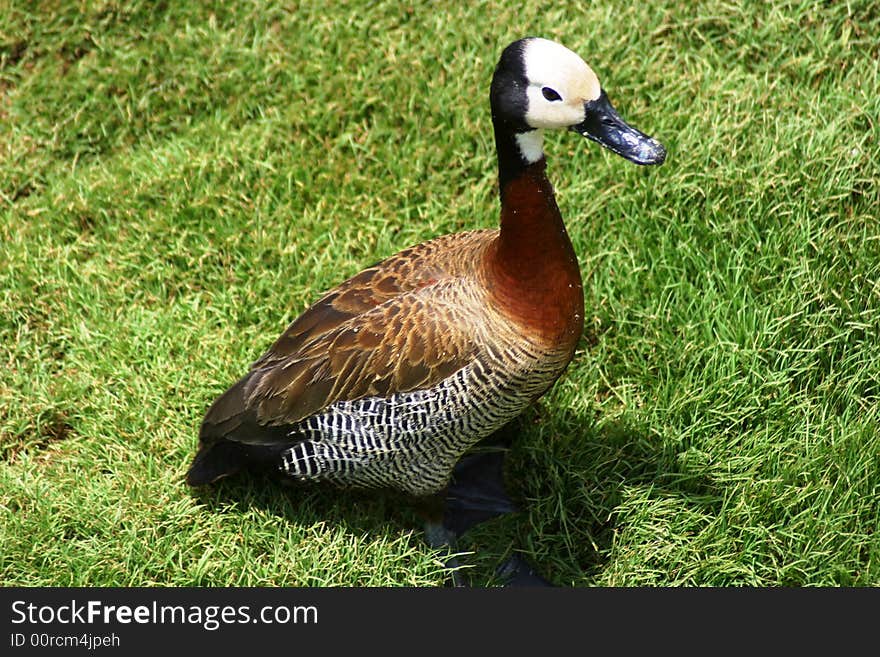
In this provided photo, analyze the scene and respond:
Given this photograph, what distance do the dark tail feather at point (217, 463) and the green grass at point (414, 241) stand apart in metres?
0.12

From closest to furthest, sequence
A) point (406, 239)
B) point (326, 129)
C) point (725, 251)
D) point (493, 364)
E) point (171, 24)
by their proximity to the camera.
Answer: point (493, 364) → point (725, 251) → point (406, 239) → point (326, 129) → point (171, 24)

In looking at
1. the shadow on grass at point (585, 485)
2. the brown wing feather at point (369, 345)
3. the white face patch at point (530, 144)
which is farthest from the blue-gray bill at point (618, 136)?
the shadow on grass at point (585, 485)

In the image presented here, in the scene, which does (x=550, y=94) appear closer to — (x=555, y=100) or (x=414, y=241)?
(x=555, y=100)

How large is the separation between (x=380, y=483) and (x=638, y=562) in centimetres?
89

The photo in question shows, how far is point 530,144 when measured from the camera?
3102mm

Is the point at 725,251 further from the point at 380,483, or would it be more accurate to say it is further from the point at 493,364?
the point at 380,483

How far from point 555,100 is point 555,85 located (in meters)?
0.05

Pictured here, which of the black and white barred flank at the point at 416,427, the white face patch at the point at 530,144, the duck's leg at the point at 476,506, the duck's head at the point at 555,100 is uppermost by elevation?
the duck's head at the point at 555,100

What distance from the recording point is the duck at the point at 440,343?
3023mm

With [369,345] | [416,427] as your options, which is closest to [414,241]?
[369,345]

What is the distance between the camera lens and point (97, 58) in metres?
4.92

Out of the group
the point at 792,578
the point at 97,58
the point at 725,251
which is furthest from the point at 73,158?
the point at 792,578

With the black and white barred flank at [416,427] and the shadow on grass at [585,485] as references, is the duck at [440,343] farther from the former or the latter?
the shadow on grass at [585,485]

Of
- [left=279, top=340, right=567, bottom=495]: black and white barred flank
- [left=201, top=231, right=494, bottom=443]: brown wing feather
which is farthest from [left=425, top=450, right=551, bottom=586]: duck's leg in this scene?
[left=201, top=231, right=494, bottom=443]: brown wing feather
